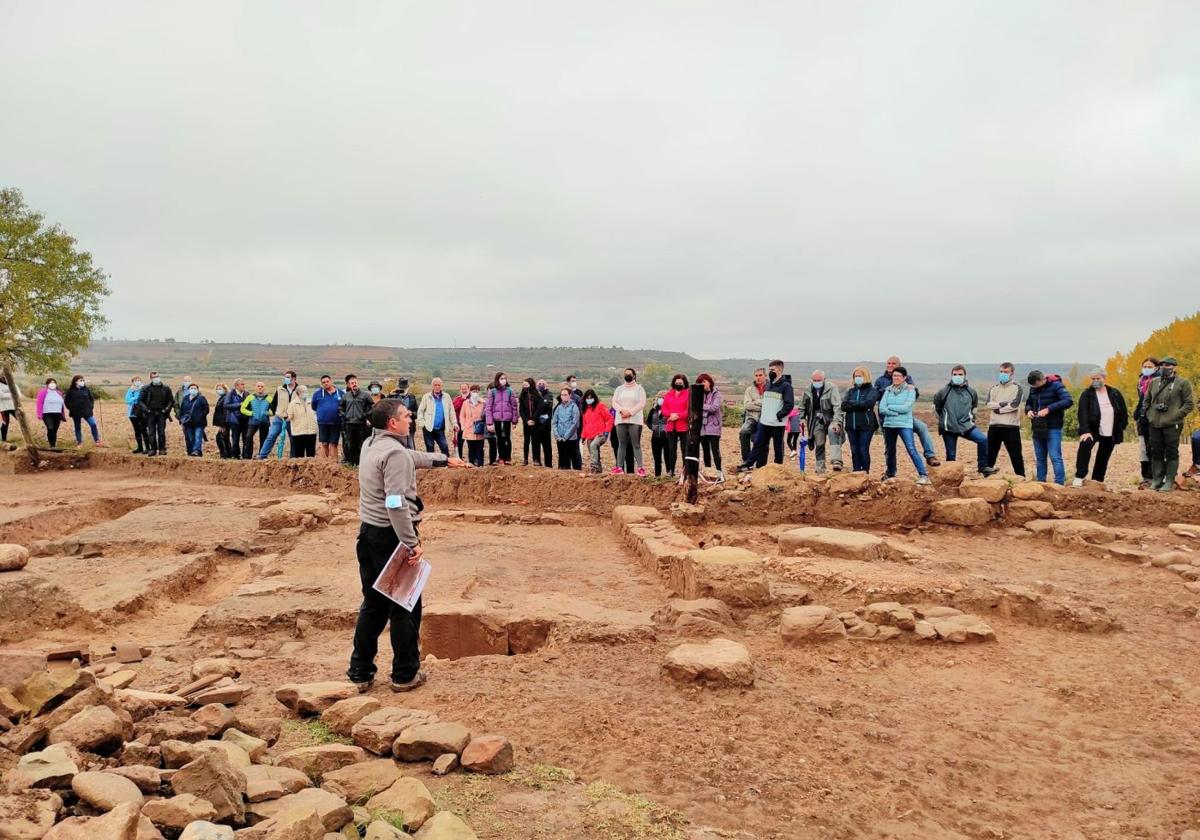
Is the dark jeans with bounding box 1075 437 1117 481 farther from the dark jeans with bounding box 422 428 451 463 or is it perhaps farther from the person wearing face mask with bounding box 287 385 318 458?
the person wearing face mask with bounding box 287 385 318 458

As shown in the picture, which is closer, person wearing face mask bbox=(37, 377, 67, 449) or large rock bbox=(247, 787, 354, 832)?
large rock bbox=(247, 787, 354, 832)

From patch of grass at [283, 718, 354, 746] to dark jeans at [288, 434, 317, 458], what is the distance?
12658 millimetres

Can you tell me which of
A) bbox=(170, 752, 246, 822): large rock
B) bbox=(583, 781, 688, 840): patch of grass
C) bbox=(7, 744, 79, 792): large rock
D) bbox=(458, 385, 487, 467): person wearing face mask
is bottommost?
bbox=(583, 781, 688, 840): patch of grass

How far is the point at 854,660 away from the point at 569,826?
338 cm

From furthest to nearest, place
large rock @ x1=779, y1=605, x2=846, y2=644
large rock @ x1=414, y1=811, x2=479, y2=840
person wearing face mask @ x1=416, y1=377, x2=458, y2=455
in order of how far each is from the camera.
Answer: person wearing face mask @ x1=416, y1=377, x2=458, y2=455
large rock @ x1=779, y1=605, x2=846, y2=644
large rock @ x1=414, y1=811, x2=479, y2=840

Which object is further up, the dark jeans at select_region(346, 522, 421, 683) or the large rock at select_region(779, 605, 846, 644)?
the dark jeans at select_region(346, 522, 421, 683)

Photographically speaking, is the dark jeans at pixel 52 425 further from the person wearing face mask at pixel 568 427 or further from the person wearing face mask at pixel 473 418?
the person wearing face mask at pixel 568 427

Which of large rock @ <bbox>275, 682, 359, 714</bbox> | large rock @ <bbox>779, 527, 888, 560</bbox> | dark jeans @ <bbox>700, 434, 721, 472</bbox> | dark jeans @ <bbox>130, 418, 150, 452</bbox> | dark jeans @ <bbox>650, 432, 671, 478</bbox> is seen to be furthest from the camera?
dark jeans @ <bbox>130, 418, 150, 452</bbox>

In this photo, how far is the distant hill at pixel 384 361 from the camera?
9706cm

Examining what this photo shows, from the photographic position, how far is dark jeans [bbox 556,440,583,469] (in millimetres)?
14539

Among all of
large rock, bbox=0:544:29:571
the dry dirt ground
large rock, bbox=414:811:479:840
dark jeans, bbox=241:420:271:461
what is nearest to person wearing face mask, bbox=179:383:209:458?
dark jeans, bbox=241:420:271:461

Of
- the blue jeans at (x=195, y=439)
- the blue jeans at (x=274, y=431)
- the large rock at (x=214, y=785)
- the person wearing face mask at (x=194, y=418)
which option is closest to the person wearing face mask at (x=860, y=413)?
the large rock at (x=214, y=785)

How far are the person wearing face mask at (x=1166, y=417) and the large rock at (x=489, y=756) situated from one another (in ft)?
35.2

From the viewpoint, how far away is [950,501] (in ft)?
35.2
